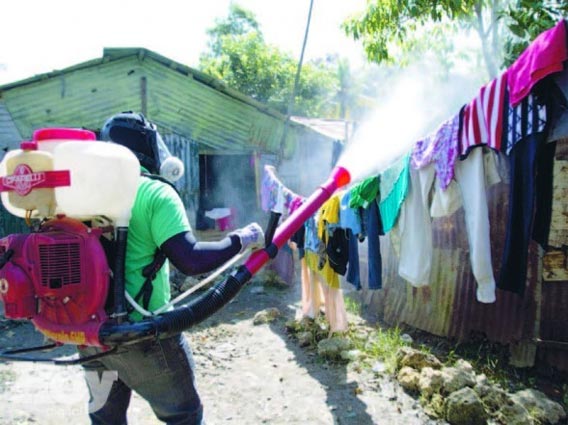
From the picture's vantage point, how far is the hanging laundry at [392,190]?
389 cm

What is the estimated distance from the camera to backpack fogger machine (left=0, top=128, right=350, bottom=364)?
1796 mm

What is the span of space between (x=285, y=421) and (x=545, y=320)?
114 inches

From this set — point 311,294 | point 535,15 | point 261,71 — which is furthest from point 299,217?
point 261,71

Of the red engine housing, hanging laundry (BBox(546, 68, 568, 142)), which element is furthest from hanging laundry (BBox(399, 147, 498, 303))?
the red engine housing

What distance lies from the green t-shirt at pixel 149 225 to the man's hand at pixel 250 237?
272mm

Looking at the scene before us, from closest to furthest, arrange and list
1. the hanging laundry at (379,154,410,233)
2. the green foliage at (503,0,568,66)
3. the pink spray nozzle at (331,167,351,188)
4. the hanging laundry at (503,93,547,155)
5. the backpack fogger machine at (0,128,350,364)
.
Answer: the backpack fogger machine at (0,128,350,364), the hanging laundry at (503,93,547,155), the pink spray nozzle at (331,167,351,188), the green foliage at (503,0,568,66), the hanging laundry at (379,154,410,233)

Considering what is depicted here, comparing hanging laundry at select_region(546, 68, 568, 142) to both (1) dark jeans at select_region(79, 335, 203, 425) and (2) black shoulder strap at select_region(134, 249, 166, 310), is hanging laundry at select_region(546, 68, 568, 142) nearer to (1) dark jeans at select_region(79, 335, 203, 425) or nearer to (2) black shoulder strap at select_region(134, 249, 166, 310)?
(2) black shoulder strap at select_region(134, 249, 166, 310)

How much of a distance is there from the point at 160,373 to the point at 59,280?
66 cm

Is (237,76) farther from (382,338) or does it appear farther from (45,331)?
(45,331)

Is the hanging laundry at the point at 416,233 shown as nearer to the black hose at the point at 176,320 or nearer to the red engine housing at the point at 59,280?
the black hose at the point at 176,320

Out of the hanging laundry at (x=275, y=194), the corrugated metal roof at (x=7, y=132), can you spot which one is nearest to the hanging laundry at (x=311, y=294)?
the hanging laundry at (x=275, y=194)

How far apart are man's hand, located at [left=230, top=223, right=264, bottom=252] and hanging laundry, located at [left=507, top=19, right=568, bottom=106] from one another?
1715 millimetres

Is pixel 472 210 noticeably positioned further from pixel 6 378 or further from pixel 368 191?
pixel 6 378

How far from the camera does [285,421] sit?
4.07m
